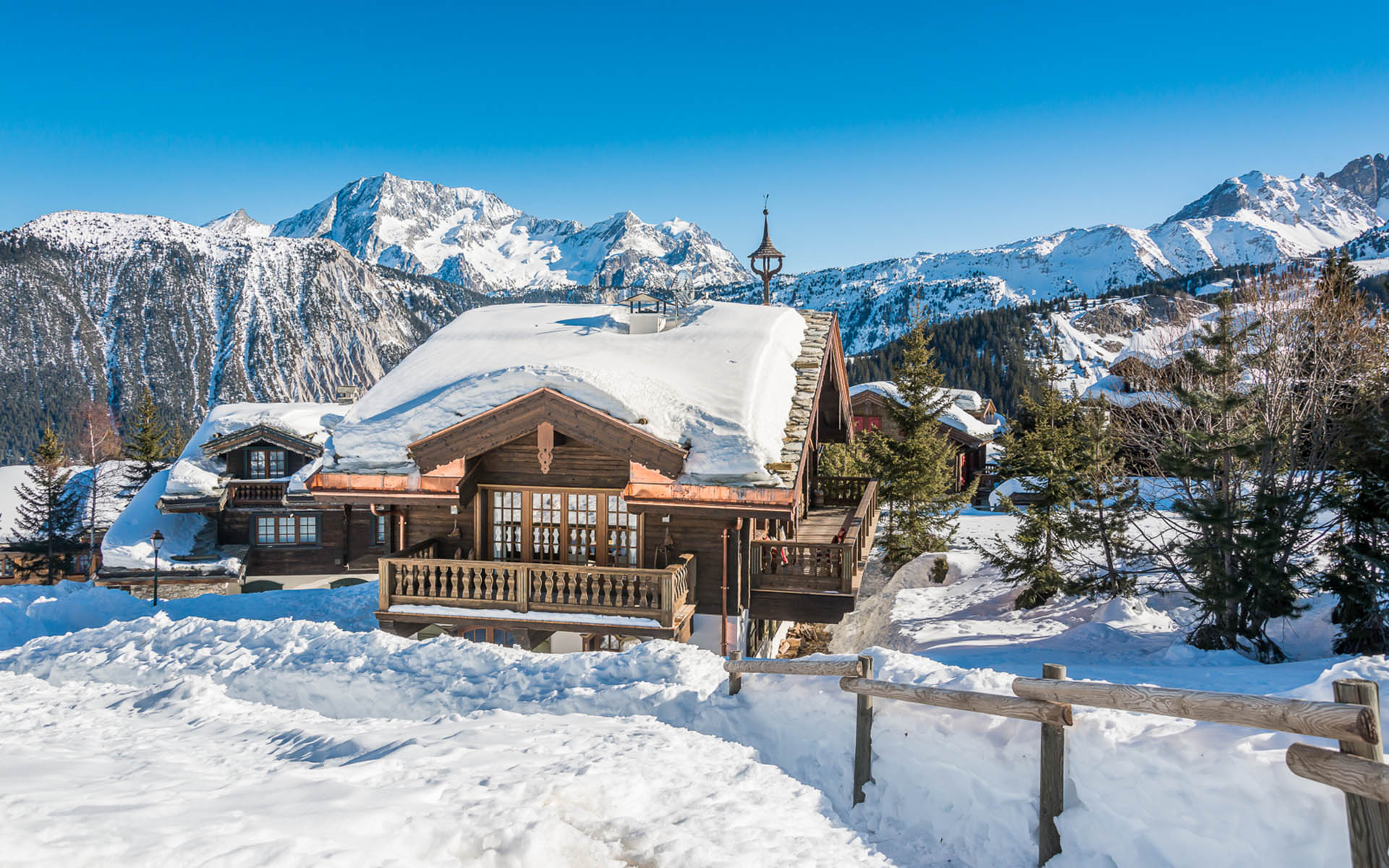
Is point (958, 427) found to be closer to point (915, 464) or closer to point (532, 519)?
point (915, 464)

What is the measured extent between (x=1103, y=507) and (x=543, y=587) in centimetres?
1460

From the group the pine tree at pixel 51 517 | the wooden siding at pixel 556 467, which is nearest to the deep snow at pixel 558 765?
the wooden siding at pixel 556 467

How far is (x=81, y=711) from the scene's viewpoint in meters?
9.09

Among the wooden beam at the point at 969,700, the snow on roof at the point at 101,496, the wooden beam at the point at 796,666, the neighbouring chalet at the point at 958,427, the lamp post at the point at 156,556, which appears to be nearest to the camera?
the wooden beam at the point at 969,700

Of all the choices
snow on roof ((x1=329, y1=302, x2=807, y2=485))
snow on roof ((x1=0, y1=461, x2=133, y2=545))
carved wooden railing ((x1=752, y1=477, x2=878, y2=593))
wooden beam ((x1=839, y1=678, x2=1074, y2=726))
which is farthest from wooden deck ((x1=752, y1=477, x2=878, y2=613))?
snow on roof ((x1=0, y1=461, x2=133, y2=545))

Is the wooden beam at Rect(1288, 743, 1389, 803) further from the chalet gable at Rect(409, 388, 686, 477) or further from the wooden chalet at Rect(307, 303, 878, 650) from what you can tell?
the chalet gable at Rect(409, 388, 686, 477)

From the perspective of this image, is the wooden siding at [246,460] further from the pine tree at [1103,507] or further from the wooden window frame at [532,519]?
the pine tree at [1103,507]

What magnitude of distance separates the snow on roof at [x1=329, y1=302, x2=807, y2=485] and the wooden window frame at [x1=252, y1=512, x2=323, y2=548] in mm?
18040

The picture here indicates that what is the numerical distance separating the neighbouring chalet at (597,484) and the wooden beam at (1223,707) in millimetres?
6927

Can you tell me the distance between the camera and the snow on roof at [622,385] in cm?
1230

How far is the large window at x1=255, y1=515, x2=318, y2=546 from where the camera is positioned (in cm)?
3100

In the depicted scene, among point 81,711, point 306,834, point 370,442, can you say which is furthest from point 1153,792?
point 370,442

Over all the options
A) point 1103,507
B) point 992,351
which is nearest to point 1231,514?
point 1103,507

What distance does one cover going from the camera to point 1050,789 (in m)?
5.05
